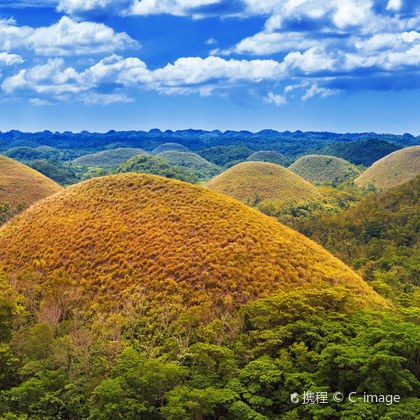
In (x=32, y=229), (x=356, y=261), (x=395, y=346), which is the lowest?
(x=356, y=261)

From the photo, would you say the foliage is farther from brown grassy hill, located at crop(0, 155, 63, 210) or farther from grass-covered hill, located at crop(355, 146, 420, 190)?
grass-covered hill, located at crop(355, 146, 420, 190)

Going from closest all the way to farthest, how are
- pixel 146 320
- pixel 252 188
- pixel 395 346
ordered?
pixel 395 346 → pixel 146 320 → pixel 252 188

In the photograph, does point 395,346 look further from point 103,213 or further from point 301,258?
point 103,213

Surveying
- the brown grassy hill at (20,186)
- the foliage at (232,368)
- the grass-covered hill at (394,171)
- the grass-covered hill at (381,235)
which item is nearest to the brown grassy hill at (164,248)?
the foliage at (232,368)

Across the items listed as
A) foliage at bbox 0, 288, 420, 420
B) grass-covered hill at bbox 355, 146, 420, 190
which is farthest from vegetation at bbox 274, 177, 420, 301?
grass-covered hill at bbox 355, 146, 420, 190

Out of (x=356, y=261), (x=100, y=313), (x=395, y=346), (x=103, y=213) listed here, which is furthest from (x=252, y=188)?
(x=395, y=346)

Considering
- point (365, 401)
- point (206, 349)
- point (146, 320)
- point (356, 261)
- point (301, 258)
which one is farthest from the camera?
point (356, 261)

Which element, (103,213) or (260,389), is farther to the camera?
(103,213)
